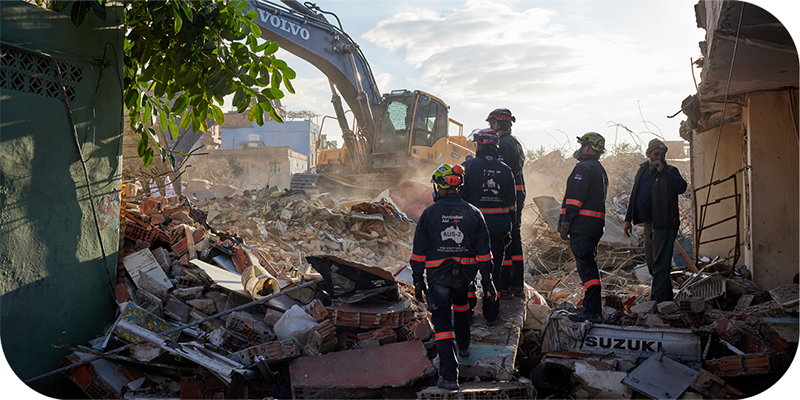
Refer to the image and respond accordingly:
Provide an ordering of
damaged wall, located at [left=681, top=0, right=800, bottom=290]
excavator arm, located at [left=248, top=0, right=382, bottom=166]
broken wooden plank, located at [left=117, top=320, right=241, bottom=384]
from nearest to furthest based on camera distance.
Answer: broken wooden plank, located at [left=117, top=320, right=241, bottom=384]
damaged wall, located at [left=681, top=0, right=800, bottom=290]
excavator arm, located at [left=248, top=0, right=382, bottom=166]

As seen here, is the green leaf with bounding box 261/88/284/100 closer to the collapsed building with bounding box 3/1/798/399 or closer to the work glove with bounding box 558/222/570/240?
the collapsed building with bounding box 3/1/798/399

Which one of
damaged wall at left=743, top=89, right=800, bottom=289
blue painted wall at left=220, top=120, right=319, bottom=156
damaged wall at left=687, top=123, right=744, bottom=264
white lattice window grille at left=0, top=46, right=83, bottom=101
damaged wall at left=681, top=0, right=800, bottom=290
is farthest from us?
blue painted wall at left=220, top=120, right=319, bottom=156

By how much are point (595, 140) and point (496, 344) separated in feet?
7.59

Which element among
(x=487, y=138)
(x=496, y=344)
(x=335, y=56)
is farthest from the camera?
(x=335, y=56)

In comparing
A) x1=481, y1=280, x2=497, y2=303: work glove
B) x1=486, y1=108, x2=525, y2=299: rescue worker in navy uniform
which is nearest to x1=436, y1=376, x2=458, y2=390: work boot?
x1=481, y1=280, x2=497, y2=303: work glove

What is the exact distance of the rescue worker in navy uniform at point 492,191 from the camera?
16.4 ft

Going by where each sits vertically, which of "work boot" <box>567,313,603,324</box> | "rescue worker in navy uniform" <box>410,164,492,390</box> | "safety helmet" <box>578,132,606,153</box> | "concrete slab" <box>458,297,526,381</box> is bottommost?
"concrete slab" <box>458,297,526,381</box>

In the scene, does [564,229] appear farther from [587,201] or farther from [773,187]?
[773,187]

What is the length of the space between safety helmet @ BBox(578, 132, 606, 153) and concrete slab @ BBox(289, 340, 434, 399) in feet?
8.75

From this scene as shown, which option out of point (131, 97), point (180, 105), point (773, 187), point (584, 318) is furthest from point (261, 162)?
point (584, 318)

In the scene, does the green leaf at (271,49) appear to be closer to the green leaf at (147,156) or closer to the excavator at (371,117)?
the green leaf at (147,156)

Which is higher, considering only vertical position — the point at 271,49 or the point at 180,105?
the point at 271,49

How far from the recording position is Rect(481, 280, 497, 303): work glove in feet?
14.0

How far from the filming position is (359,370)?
411cm
